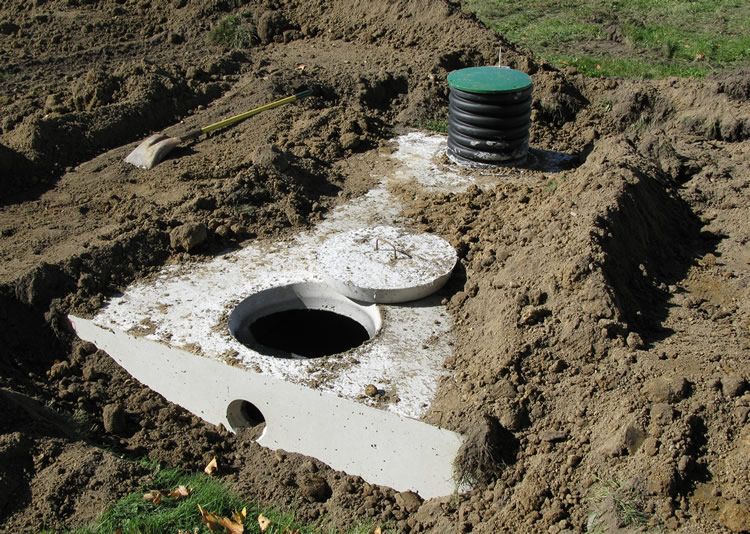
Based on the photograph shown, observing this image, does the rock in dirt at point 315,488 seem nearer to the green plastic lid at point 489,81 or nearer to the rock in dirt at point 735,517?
the rock in dirt at point 735,517

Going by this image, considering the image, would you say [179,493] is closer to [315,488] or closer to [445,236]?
[315,488]

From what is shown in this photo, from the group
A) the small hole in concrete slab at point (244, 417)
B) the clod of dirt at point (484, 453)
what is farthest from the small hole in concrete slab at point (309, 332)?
the clod of dirt at point (484, 453)

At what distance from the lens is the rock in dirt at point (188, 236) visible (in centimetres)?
751

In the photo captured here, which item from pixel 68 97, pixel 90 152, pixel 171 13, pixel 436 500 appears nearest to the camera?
pixel 436 500

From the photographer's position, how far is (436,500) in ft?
18.5

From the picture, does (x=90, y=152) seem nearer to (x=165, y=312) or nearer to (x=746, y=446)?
(x=165, y=312)

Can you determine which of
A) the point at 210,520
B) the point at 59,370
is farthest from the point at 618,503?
the point at 59,370

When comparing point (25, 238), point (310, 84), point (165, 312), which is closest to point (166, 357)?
point (165, 312)

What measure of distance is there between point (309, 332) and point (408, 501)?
221cm

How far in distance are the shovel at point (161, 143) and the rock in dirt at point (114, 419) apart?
3.30 meters

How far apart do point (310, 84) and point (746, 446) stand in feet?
23.0

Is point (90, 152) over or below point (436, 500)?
over

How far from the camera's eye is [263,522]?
18.0 ft

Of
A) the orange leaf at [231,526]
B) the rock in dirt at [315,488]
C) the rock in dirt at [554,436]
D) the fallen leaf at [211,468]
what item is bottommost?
the rock in dirt at [315,488]
